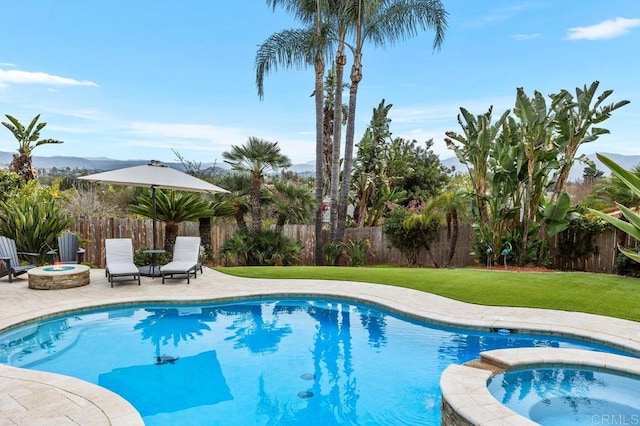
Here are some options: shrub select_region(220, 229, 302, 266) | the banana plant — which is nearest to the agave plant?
shrub select_region(220, 229, 302, 266)

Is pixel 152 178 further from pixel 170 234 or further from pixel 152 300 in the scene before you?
pixel 170 234

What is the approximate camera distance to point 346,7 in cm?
1673

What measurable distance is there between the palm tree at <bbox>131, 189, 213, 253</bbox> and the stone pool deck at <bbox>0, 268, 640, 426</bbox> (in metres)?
2.27

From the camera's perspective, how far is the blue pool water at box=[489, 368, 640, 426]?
4.79 meters

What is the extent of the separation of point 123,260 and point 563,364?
9.80 m

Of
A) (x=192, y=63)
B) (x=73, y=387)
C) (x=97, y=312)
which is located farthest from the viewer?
(x=192, y=63)

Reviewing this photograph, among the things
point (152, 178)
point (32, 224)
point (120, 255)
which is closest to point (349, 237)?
point (152, 178)

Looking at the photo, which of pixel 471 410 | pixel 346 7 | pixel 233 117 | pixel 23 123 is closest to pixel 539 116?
pixel 346 7

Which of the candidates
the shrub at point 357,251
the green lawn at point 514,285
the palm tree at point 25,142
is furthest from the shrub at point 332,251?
the palm tree at point 25,142

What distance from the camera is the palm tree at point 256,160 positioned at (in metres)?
14.7

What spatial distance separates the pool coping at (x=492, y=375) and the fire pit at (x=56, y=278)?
8.58 meters

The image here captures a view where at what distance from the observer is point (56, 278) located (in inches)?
387

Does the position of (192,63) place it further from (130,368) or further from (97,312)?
(130,368)

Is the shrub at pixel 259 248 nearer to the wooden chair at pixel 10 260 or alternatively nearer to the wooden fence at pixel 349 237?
the wooden fence at pixel 349 237
